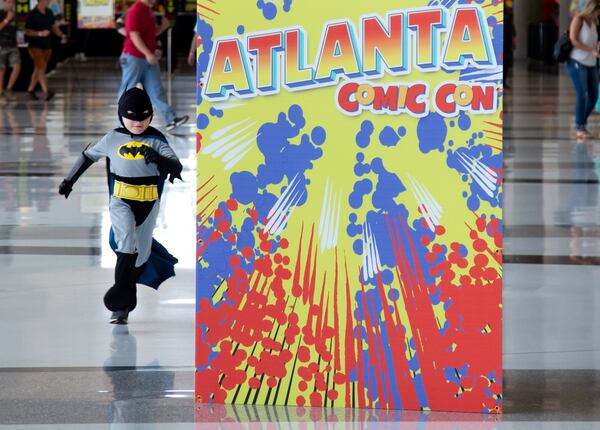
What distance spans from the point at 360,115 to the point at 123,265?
6.64ft

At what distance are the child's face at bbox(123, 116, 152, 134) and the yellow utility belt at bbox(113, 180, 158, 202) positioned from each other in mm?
256

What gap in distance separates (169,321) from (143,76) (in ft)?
31.5

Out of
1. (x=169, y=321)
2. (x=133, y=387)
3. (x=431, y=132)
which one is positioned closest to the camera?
(x=431, y=132)

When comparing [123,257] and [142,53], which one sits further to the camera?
A: [142,53]

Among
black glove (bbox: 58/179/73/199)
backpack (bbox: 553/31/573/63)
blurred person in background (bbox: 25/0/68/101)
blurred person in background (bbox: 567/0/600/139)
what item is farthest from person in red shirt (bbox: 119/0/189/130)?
black glove (bbox: 58/179/73/199)

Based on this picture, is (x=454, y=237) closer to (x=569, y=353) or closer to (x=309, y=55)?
(x=309, y=55)

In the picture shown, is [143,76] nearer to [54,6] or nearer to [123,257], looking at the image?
[123,257]

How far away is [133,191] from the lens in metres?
6.23

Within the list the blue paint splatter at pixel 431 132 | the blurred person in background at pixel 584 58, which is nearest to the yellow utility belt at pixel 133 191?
the blue paint splatter at pixel 431 132

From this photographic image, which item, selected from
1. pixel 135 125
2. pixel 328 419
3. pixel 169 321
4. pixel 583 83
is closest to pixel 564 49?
pixel 583 83

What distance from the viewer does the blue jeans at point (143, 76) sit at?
1557cm

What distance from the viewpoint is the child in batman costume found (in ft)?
20.3

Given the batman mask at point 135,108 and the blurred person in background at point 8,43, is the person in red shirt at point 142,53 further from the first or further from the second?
the batman mask at point 135,108

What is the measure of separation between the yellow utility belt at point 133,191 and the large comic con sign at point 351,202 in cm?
143
